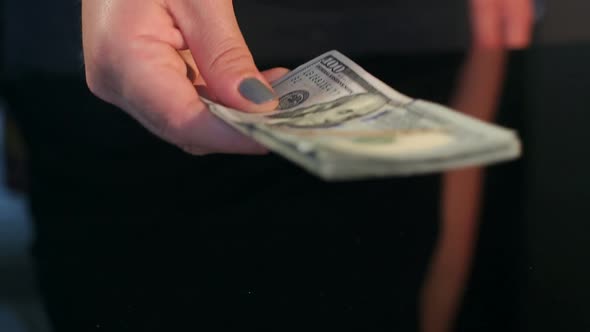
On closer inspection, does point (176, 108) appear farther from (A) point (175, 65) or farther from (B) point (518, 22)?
(B) point (518, 22)

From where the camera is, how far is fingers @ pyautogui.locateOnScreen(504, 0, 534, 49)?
1.08 metres

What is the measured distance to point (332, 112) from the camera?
0.66m

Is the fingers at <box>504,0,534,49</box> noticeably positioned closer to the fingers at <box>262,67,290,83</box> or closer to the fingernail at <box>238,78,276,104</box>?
the fingers at <box>262,67,290,83</box>

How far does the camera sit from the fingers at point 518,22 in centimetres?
108

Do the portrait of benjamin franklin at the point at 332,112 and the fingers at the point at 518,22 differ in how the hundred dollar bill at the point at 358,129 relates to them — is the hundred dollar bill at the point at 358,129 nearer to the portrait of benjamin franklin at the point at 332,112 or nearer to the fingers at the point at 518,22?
the portrait of benjamin franklin at the point at 332,112

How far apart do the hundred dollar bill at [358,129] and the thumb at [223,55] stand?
17 mm

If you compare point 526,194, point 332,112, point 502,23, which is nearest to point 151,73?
point 332,112

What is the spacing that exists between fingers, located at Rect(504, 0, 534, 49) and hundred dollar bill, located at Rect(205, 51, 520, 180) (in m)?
0.45

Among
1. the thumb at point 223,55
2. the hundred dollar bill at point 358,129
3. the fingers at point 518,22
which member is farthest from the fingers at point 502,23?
the thumb at point 223,55

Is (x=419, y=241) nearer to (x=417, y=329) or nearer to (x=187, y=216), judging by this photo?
(x=417, y=329)

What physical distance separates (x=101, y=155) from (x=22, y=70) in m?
0.35

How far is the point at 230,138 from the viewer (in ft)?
2.01

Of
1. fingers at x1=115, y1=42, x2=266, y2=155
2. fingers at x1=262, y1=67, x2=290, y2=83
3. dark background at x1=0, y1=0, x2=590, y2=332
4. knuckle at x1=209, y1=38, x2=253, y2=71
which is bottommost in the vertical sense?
dark background at x1=0, y1=0, x2=590, y2=332

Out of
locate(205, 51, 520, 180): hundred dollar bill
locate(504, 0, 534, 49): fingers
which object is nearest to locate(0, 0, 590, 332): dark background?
locate(504, 0, 534, 49): fingers
